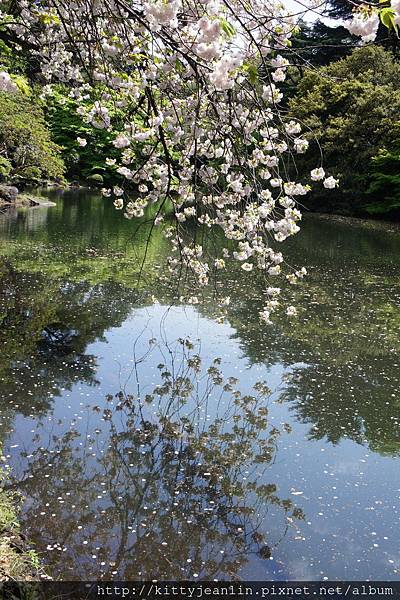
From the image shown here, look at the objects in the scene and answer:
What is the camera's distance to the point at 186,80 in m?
2.93

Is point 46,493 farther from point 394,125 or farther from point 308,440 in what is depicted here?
point 394,125

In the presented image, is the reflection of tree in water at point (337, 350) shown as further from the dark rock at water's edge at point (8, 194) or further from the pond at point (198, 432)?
the dark rock at water's edge at point (8, 194)

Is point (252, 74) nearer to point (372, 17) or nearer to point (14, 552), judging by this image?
point (372, 17)

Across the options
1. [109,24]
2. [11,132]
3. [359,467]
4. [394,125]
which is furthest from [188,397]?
[394,125]

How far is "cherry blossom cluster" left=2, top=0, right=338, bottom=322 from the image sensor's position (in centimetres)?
226

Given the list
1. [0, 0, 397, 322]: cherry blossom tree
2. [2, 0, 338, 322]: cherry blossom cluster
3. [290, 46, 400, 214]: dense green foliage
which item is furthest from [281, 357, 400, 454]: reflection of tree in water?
[290, 46, 400, 214]: dense green foliage

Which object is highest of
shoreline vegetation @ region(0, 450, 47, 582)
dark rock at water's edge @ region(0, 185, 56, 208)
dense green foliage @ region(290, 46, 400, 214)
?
dense green foliage @ region(290, 46, 400, 214)

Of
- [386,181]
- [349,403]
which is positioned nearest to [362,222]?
[386,181]

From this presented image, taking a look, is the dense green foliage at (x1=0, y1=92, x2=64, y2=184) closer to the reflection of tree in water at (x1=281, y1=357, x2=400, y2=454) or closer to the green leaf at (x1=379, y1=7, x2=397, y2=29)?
the reflection of tree in water at (x1=281, y1=357, x2=400, y2=454)

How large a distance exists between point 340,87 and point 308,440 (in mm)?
20119

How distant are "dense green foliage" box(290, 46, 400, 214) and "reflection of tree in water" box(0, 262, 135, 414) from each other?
46.1ft

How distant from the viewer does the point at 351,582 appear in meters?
2.56

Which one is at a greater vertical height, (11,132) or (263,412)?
(11,132)

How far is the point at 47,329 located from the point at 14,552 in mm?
3525
